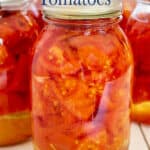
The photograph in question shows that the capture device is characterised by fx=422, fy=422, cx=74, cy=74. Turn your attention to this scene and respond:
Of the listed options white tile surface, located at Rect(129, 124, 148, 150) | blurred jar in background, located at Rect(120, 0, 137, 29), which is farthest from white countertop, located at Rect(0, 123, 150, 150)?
blurred jar in background, located at Rect(120, 0, 137, 29)

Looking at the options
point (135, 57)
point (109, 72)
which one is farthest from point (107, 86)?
point (135, 57)

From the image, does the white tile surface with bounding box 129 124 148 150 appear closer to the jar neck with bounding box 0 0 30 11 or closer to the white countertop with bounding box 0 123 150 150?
the white countertop with bounding box 0 123 150 150

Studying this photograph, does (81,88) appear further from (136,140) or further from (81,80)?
(136,140)

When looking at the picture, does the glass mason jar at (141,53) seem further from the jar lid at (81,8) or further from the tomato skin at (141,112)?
the jar lid at (81,8)

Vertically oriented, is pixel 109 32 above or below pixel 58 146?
above

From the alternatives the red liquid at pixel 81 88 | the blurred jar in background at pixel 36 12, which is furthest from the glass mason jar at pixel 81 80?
the blurred jar in background at pixel 36 12

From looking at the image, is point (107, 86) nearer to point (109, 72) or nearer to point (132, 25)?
point (109, 72)

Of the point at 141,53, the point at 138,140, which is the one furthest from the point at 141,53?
the point at 138,140
